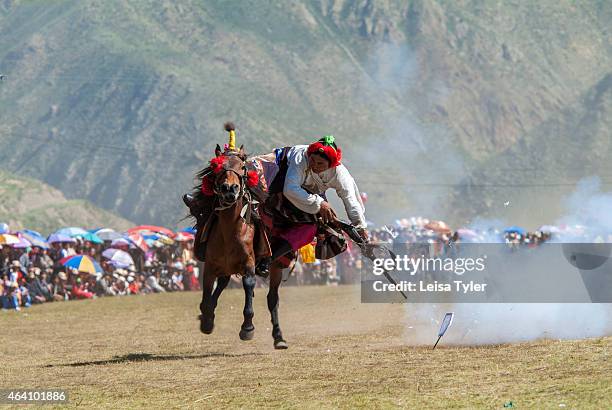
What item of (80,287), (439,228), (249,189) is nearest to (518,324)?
(249,189)

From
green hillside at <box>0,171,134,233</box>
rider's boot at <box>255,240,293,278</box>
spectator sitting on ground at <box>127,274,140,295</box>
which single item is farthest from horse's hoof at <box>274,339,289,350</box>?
green hillside at <box>0,171,134,233</box>

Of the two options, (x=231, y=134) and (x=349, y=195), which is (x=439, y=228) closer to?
(x=349, y=195)

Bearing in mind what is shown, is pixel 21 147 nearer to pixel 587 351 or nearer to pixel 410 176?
pixel 410 176

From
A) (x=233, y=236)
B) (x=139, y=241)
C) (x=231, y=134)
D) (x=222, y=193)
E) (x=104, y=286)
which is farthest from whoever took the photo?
(x=139, y=241)

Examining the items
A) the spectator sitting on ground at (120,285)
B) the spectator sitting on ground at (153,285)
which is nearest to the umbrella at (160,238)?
the spectator sitting on ground at (153,285)

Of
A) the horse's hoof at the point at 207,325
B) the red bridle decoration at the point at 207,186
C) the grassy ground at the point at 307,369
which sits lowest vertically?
the grassy ground at the point at 307,369

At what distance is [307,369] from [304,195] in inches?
127

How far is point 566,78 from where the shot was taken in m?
156

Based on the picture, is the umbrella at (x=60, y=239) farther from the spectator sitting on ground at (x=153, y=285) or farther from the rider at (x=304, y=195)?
the rider at (x=304, y=195)

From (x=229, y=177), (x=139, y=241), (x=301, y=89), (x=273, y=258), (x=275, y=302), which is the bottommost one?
(x=275, y=302)

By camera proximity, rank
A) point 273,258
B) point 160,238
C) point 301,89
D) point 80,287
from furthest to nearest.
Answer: point 301,89
point 160,238
point 80,287
point 273,258

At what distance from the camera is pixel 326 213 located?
16.6 m

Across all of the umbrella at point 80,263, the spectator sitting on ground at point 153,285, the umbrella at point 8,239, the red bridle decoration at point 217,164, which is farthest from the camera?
the spectator sitting on ground at point 153,285

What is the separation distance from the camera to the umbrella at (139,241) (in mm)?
42594
